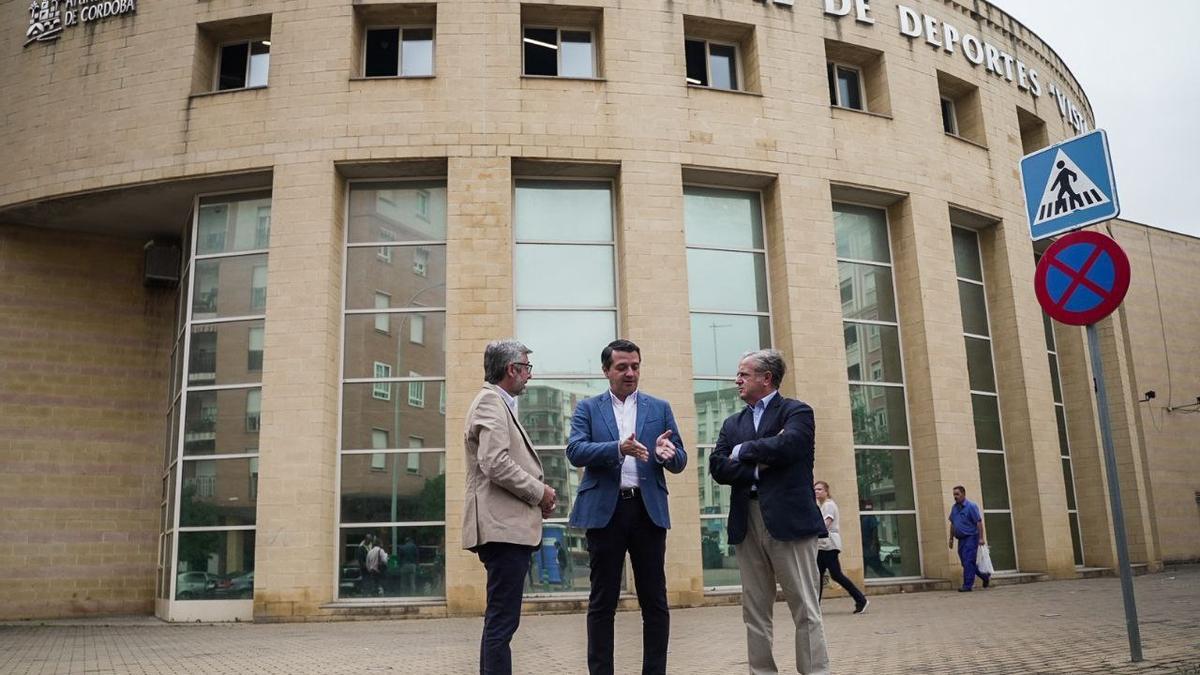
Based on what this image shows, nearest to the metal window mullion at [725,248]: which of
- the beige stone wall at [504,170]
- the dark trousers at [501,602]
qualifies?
the beige stone wall at [504,170]

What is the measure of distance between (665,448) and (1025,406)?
1415cm

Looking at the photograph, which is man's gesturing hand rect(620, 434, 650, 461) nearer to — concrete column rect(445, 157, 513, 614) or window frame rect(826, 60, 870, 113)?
concrete column rect(445, 157, 513, 614)

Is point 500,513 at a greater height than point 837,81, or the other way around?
point 837,81

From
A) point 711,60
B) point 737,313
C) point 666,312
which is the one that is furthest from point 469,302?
point 711,60

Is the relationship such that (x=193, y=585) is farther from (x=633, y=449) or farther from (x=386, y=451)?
(x=633, y=449)

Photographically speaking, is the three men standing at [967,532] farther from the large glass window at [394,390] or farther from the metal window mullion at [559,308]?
the large glass window at [394,390]

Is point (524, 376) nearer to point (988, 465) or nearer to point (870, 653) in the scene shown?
point (870, 653)

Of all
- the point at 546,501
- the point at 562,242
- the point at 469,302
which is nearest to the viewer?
the point at 546,501

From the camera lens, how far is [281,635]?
34.9ft

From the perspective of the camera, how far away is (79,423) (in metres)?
15.9

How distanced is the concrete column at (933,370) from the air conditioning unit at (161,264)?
13.2 metres

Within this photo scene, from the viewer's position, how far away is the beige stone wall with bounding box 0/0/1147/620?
13484mm

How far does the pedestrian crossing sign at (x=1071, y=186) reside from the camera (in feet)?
19.6

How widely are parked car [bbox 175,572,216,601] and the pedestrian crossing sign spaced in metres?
12.2
